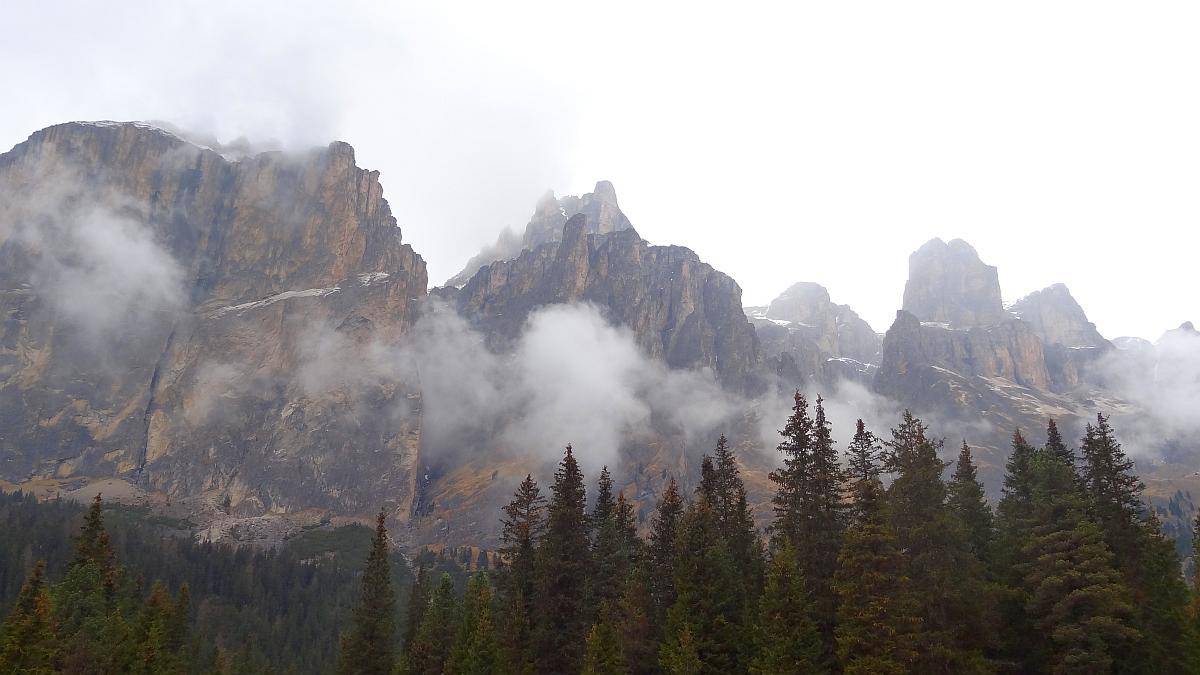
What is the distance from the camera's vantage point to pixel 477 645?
54.2 metres

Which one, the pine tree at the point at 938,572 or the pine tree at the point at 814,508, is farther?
the pine tree at the point at 814,508

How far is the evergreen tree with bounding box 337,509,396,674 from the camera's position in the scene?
6250 cm

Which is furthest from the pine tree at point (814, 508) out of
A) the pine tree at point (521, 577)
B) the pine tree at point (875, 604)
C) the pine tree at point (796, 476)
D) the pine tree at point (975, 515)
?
the pine tree at point (521, 577)

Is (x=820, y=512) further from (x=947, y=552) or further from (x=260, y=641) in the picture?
(x=260, y=641)

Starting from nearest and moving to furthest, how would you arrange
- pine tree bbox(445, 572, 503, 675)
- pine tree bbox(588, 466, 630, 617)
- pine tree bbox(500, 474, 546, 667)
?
pine tree bbox(500, 474, 546, 667), pine tree bbox(588, 466, 630, 617), pine tree bbox(445, 572, 503, 675)

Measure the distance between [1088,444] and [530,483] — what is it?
117ft

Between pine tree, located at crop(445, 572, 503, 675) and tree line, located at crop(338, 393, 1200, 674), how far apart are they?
21cm

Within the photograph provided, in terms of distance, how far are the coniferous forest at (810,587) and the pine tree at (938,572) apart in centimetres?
10

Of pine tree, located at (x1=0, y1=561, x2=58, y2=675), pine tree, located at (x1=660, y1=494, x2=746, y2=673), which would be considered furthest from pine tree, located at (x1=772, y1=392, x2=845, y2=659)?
pine tree, located at (x1=0, y1=561, x2=58, y2=675)

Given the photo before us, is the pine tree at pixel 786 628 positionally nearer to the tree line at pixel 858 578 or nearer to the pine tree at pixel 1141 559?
the tree line at pixel 858 578

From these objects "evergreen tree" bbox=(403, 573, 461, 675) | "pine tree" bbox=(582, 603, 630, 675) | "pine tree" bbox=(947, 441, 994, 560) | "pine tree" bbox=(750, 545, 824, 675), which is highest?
"pine tree" bbox=(947, 441, 994, 560)

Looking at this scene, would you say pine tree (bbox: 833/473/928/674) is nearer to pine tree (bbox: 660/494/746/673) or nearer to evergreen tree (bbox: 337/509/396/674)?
pine tree (bbox: 660/494/746/673)

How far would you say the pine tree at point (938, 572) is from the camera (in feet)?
113

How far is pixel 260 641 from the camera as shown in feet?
428
